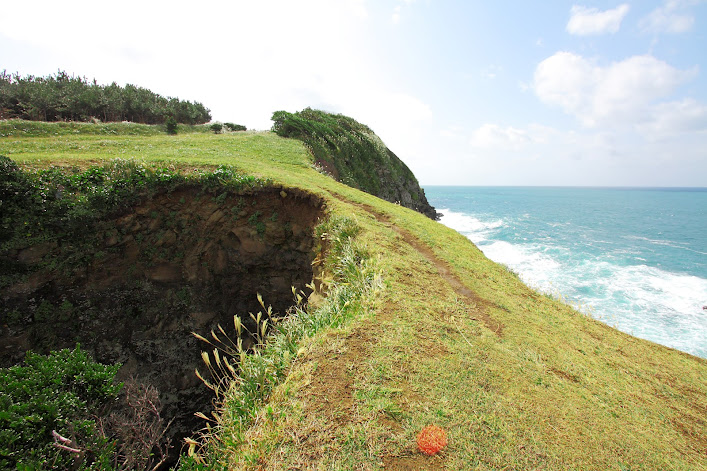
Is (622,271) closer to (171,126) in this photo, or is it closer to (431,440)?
(431,440)

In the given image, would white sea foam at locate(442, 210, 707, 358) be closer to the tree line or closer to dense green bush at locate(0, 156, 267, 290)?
dense green bush at locate(0, 156, 267, 290)

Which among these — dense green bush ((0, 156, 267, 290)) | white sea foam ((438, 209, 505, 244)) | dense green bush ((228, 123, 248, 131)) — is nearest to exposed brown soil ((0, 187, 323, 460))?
dense green bush ((0, 156, 267, 290))

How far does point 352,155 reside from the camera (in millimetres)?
29484

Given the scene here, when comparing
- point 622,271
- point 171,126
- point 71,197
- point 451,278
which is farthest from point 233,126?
point 622,271

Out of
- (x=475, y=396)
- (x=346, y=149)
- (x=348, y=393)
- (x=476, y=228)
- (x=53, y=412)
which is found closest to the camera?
(x=53, y=412)

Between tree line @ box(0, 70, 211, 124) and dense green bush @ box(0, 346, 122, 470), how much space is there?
28082 mm

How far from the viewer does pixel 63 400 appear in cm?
377

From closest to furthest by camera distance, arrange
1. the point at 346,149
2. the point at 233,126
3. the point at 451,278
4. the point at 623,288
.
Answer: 1. the point at 451,278
2. the point at 623,288
3. the point at 346,149
4. the point at 233,126

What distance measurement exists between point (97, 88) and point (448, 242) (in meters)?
33.1

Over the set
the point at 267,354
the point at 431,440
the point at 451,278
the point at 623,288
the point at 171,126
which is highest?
the point at 171,126

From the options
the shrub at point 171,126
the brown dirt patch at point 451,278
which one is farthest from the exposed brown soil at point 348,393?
the shrub at point 171,126

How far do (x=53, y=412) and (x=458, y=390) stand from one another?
5.01 metres

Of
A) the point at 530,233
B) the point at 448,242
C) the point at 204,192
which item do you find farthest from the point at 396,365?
the point at 530,233

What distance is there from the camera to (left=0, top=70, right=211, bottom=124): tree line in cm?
2188
